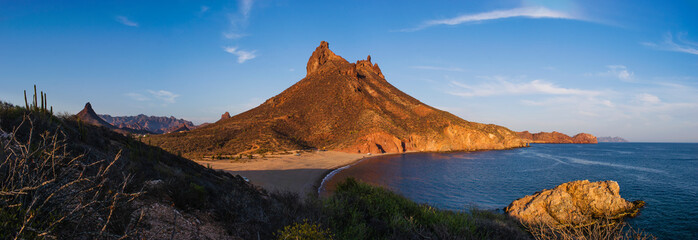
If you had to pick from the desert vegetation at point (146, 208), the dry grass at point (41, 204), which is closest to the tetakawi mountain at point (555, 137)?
the desert vegetation at point (146, 208)

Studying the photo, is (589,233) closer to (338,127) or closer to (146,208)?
(146,208)

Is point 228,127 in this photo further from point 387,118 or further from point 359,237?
point 359,237

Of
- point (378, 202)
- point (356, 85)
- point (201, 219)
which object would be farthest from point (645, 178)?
point (356, 85)

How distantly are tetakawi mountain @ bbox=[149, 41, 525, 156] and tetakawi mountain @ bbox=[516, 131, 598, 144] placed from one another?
102222 mm

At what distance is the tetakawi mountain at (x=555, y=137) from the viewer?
7141 inches

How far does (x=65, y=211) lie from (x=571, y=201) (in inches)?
927

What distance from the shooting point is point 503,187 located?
29.4 m

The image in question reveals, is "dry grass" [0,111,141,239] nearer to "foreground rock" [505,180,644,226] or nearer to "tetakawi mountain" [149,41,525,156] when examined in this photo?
"foreground rock" [505,180,644,226]

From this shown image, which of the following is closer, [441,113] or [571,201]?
[571,201]

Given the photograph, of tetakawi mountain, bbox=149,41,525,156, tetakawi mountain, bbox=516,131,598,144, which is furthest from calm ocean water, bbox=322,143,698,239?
tetakawi mountain, bbox=516,131,598,144

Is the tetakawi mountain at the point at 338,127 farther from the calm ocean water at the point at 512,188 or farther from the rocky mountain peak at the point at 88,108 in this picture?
the rocky mountain peak at the point at 88,108

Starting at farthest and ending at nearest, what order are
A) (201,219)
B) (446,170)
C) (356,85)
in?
(356,85), (446,170), (201,219)

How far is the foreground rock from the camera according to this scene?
16906 millimetres

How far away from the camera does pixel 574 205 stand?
17516 millimetres
